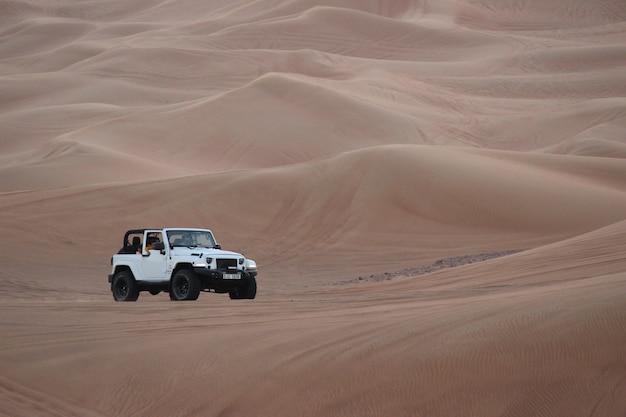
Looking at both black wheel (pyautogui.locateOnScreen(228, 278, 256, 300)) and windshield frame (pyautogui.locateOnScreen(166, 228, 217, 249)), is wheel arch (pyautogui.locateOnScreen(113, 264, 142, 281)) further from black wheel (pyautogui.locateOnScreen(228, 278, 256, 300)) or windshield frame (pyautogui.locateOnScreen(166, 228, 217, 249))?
black wheel (pyautogui.locateOnScreen(228, 278, 256, 300))

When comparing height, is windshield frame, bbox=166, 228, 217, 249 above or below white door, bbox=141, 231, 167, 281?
above

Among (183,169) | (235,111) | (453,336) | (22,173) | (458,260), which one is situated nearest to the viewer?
(453,336)

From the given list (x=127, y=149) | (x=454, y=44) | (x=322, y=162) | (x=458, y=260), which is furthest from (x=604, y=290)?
(x=454, y=44)

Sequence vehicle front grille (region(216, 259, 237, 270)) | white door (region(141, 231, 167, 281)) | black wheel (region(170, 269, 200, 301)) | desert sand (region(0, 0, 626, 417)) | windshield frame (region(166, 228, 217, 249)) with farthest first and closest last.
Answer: windshield frame (region(166, 228, 217, 249))
white door (region(141, 231, 167, 281))
vehicle front grille (region(216, 259, 237, 270))
black wheel (region(170, 269, 200, 301))
desert sand (region(0, 0, 626, 417))

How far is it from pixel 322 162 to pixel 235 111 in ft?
59.5

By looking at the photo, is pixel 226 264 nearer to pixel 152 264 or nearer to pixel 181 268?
pixel 181 268

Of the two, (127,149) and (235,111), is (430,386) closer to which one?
(127,149)

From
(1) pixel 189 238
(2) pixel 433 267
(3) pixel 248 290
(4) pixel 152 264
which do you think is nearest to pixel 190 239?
(1) pixel 189 238

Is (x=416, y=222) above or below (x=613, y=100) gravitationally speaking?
below

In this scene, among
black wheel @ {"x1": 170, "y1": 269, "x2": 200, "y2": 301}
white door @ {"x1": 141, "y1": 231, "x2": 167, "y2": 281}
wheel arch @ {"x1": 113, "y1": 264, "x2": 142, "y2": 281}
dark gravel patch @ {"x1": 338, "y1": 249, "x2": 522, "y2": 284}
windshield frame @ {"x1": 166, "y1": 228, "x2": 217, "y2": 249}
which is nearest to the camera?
black wheel @ {"x1": 170, "y1": 269, "x2": 200, "y2": 301}

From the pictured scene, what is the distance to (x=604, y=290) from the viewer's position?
9.78 metres

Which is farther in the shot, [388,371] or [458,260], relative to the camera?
[458,260]

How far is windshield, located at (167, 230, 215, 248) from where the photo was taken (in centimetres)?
1673

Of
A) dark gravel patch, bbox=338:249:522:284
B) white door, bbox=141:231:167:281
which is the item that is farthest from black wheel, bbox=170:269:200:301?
dark gravel patch, bbox=338:249:522:284
